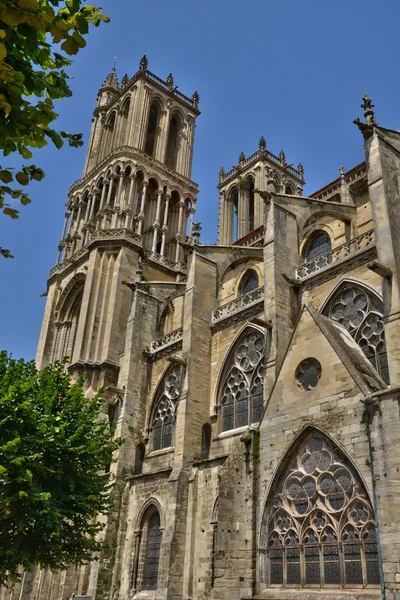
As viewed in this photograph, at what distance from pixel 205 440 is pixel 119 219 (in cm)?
1531

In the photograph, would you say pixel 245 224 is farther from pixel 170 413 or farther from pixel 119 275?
pixel 170 413

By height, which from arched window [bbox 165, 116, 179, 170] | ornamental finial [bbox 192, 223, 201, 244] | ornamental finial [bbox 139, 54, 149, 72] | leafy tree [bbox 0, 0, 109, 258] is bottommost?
leafy tree [bbox 0, 0, 109, 258]

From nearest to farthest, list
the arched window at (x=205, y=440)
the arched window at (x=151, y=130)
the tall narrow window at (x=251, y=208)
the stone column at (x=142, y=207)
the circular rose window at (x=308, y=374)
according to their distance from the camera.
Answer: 1. the circular rose window at (x=308, y=374)
2. the arched window at (x=205, y=440)
3. the stone column at (x=142, y=207)
4. the tall narrow window at (x=251, y=208)
5. the arched window at (x=151, y=130)

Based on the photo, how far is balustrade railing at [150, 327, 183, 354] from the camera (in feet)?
67.3

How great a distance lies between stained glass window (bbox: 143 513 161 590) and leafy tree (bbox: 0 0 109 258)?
14530mm

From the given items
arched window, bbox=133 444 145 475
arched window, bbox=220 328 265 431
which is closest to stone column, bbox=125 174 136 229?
arched window, bbox=133 444 145 475

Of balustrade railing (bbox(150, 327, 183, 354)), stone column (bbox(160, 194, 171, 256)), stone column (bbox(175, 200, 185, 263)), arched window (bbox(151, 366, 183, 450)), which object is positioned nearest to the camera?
arched window (bbox(151, 366, 183, 450))

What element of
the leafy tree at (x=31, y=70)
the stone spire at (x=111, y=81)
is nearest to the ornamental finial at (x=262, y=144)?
the stone spire at (x=111, y=81)

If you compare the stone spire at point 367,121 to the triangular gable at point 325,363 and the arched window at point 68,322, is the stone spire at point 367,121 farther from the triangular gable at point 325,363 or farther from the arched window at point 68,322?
the arched window at point 68,322

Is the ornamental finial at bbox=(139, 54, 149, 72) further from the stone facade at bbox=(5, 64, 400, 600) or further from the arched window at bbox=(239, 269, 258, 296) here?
the arched window at bbox=(239, 269, 258, 296)

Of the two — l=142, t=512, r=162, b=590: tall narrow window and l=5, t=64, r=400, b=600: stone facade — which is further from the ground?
l=5, t=64, r=400, b=600: stone facade

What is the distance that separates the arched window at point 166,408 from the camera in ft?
63.6

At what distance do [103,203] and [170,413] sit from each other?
15985mm

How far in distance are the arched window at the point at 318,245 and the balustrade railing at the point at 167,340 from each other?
561cm
